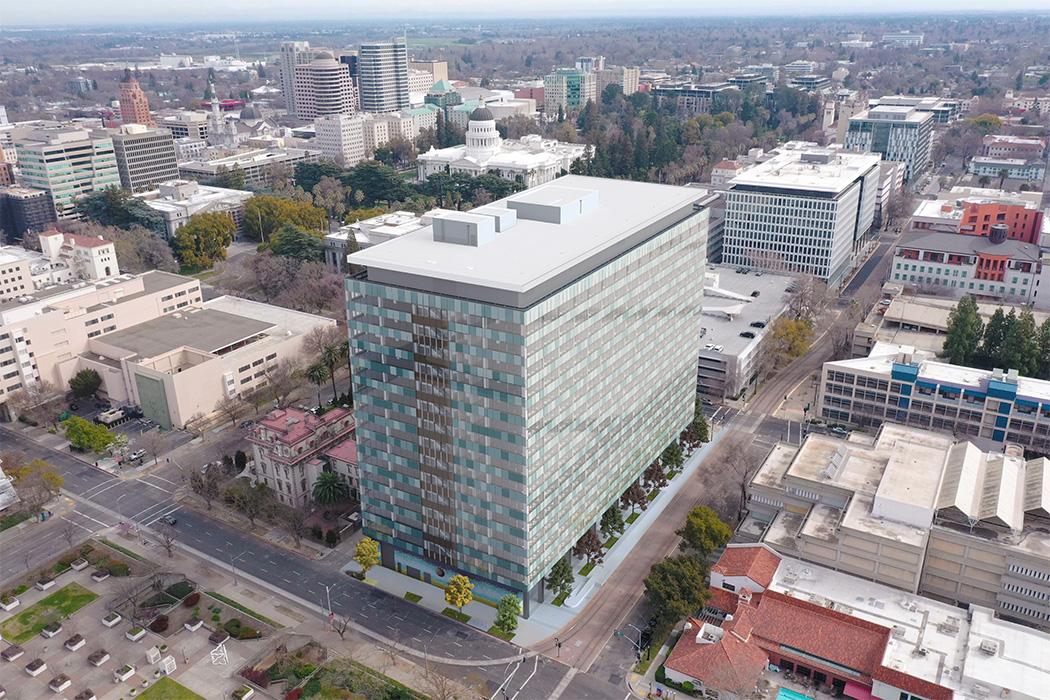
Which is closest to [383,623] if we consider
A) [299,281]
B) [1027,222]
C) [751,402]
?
[751,402]

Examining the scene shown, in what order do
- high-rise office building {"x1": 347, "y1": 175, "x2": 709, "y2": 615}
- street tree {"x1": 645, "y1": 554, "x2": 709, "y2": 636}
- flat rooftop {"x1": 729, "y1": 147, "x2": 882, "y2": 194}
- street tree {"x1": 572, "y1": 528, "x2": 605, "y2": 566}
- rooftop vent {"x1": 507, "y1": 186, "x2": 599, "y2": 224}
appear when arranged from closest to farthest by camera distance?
high-rise office building {"x1": 347, "y1": 175, "x2": 709, "y2": 615} → street tree {"x1": 645, "y1": 554, "x2": 709, "y2": 636} → street tree {"x1": 572, "y1": 528, "x2": 605, "y2": 566} → rooftop vent {"x1": 507, "y1": 186, "x2": 599, "y2": 224} → flat rooftop {"x1": 729, "y1": 147, "x2": 882, "y2": 194}

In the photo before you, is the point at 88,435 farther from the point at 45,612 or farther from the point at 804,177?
the point at 804,177

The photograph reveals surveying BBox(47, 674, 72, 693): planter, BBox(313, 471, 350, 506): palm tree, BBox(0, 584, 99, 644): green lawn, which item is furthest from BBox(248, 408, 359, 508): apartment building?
BBox(47, 674, 72, 693): planter

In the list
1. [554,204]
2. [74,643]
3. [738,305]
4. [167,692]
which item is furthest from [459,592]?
[738,305]

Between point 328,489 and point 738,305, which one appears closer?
point 328,489

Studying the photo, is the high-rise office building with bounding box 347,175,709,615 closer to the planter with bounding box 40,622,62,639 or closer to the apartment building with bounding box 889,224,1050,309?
the planter with bounding box 40,622,62,639
